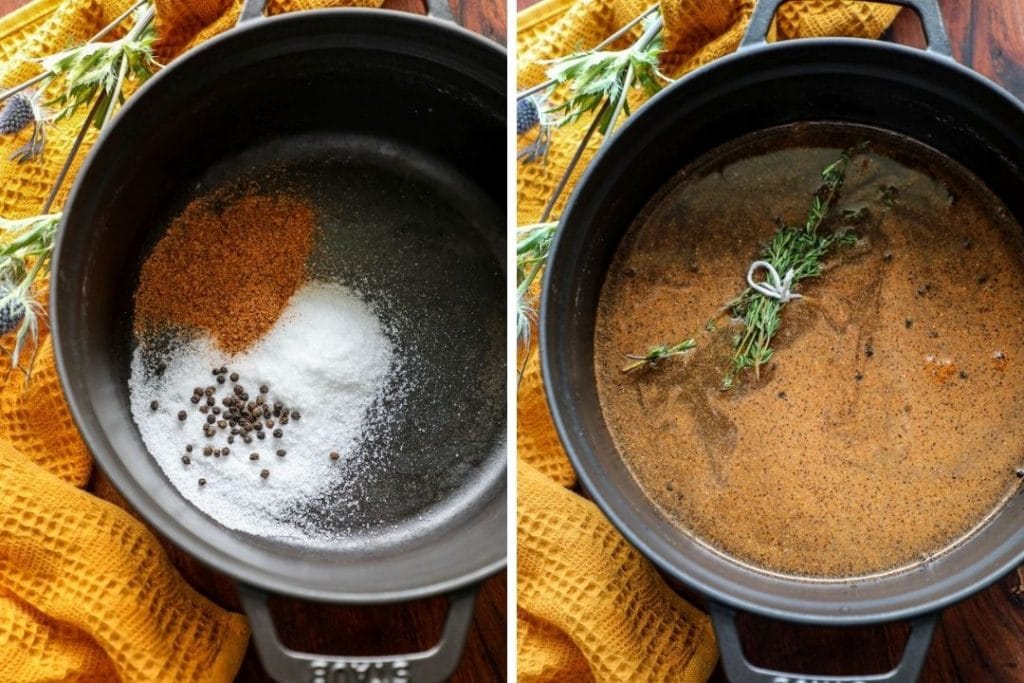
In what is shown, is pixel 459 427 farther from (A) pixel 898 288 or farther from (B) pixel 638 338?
(A) pixel 898 288

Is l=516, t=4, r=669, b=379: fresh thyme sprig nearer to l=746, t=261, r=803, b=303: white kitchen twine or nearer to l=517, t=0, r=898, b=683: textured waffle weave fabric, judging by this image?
l=517, t=0, r=898, b=683: textured waffle weave fabric

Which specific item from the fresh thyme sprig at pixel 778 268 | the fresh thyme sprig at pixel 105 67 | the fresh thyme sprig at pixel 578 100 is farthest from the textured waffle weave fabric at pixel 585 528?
the fresh thyme sprig at pixel 105 67

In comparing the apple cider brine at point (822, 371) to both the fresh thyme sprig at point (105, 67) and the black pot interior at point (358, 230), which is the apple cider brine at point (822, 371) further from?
the fresh thyme sprig at point (105, 67)

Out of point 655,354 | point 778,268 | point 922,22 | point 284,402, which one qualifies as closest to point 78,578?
point 284,402

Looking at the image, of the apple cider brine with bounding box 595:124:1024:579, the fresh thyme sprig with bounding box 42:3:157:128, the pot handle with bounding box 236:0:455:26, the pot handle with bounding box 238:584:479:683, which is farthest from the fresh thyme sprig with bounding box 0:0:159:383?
the apple cider brine with bounding box 595:124:1024:579

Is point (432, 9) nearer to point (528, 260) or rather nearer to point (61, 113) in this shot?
point (528, 260)
